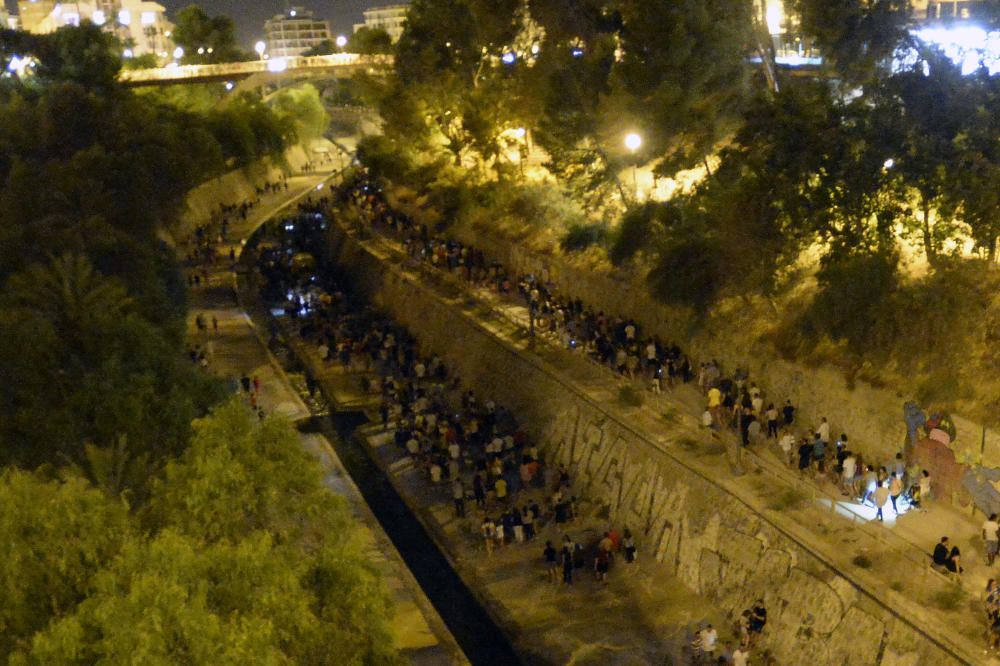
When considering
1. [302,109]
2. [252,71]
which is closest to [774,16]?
[252,71]

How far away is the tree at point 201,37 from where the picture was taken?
249 ft

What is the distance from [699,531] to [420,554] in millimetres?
6551

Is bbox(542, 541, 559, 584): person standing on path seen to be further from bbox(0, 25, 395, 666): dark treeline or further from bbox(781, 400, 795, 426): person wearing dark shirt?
bbox(0, 25, 395, 666): dark treeline

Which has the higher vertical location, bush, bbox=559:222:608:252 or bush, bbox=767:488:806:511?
bush, bbox=559:222:608:252

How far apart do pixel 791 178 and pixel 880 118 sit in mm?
1938

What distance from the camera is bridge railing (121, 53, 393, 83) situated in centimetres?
5359

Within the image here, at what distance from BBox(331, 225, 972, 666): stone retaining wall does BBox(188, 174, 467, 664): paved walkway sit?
5103mm

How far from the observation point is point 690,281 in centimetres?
2119

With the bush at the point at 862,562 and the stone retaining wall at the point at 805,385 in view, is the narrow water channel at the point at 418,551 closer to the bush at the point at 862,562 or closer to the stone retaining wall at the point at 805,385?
the bush at the point at 862,562

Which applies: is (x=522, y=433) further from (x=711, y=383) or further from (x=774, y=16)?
(x=774, y=16)

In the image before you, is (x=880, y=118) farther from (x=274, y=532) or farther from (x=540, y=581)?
(x=274, y=532)

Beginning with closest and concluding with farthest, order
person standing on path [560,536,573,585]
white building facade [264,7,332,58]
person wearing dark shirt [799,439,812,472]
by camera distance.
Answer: person wearing dark shirt [799,439,812,472], person standing on path [560,536,573,585], white building facade [264,7,332,58]

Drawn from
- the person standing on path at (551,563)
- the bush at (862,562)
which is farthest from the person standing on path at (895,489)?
the person standing on path at (551,563)

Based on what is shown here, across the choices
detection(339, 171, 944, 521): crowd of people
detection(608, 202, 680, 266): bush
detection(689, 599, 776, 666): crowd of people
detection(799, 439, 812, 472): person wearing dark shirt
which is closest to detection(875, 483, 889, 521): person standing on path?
detection(339, 171, 944, 521): crowd of people
